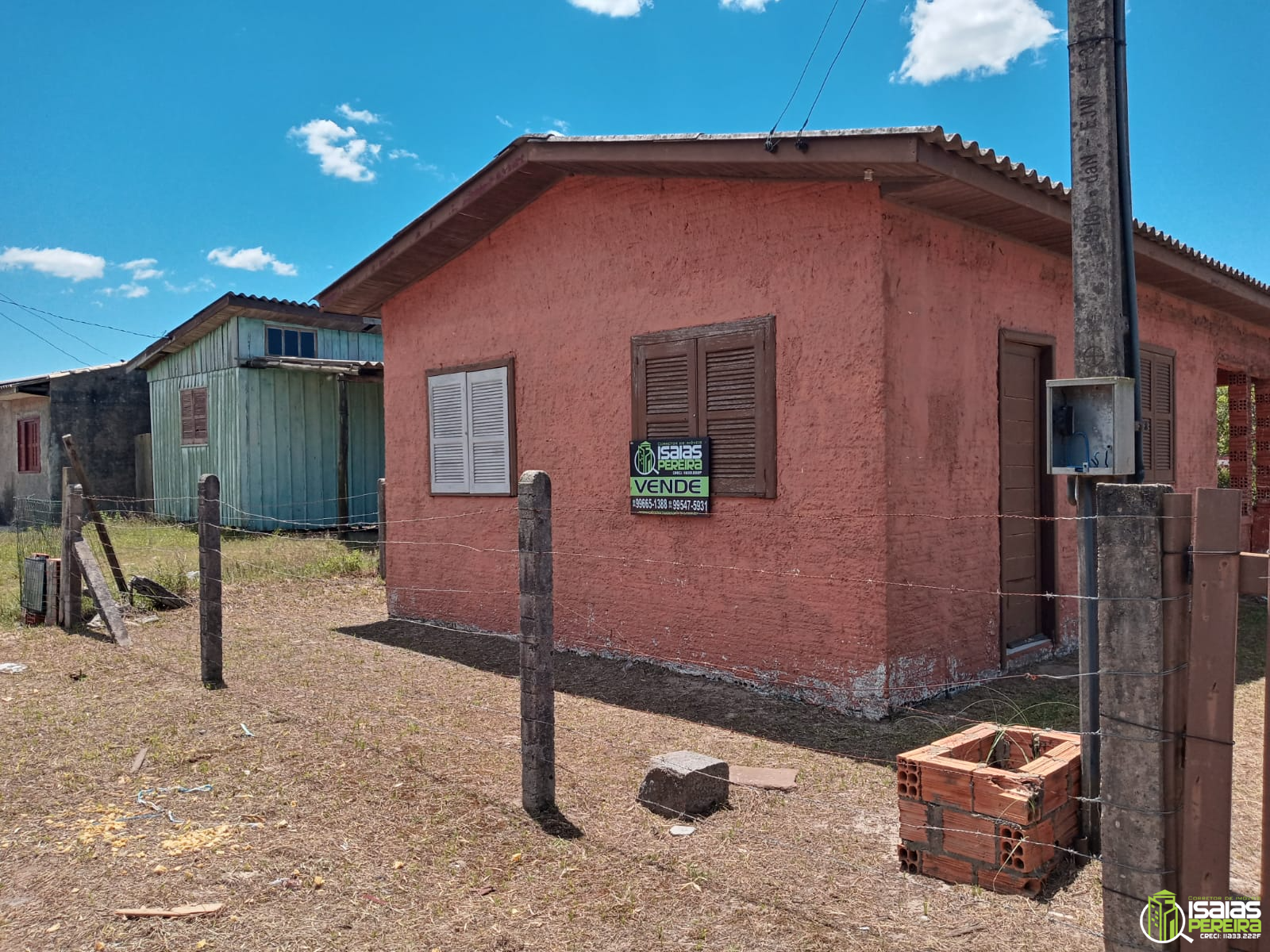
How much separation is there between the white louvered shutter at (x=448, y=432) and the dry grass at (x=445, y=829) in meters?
2.61

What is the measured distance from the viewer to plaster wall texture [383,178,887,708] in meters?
6.28

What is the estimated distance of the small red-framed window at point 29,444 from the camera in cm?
2198

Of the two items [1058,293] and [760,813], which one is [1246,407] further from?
[760,813]

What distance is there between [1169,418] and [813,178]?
5738 millimetres

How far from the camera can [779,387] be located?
263 inches

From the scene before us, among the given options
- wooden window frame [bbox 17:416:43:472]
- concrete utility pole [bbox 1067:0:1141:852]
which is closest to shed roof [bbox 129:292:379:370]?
wooden window frame [bbox 17:416:43:472]

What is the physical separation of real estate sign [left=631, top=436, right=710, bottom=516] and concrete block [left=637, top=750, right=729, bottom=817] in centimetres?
274

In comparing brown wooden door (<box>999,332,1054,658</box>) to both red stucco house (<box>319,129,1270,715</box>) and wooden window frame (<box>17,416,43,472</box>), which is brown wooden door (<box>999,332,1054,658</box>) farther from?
wooden window frame (<box>17,416,43,472</box>)

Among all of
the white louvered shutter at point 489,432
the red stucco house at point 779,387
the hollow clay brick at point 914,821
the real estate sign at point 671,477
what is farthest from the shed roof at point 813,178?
the hollow clay brick at point 914,821

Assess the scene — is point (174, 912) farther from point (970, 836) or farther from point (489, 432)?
point (489, 432)

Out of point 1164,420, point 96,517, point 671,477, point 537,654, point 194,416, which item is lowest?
point 537,654

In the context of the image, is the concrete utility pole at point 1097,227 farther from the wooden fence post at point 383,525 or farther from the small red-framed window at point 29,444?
the small red-framed window at point 29,444

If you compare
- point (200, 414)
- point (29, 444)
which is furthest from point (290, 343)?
point (29, 444)

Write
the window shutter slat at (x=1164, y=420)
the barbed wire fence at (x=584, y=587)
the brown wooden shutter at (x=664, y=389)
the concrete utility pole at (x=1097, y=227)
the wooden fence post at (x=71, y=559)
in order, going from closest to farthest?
the concrete utility pole at (x=1097, y=227), the barbed wire fence at (x=584, y=587), the brown wooden shutter at (x=664, y=389), the wooden fence post at (x=71, y=559), the window shutter slat at (x=1164, y=420)
